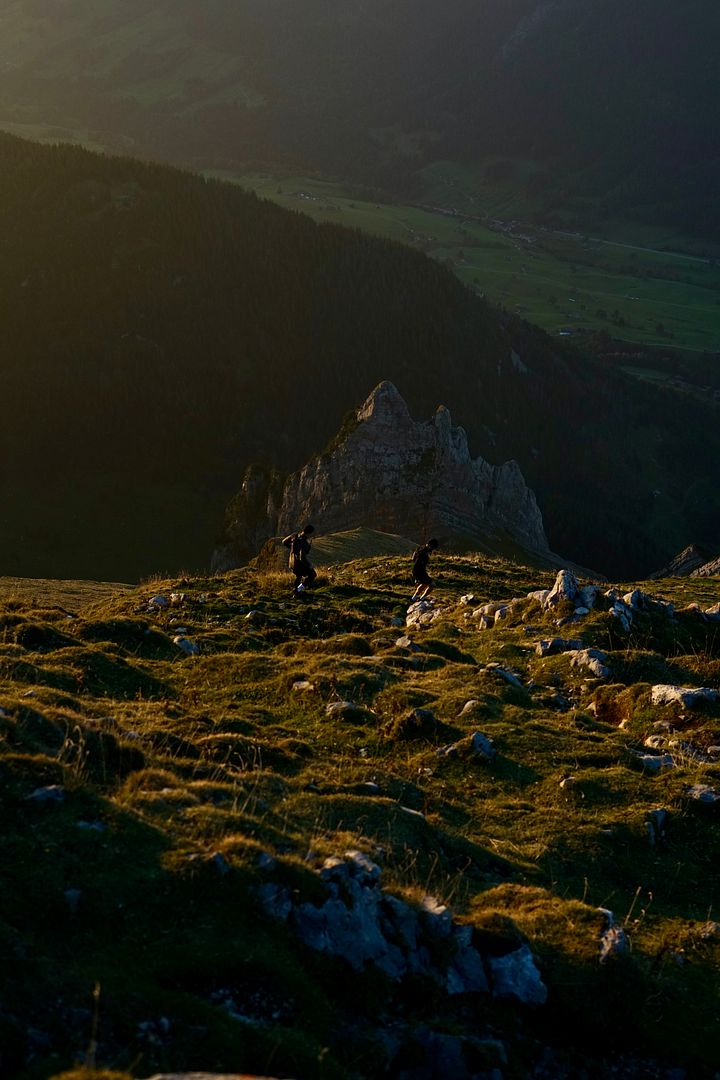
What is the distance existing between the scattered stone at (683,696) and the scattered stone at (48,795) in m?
13.4

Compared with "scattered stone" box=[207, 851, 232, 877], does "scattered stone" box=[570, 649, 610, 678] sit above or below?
below

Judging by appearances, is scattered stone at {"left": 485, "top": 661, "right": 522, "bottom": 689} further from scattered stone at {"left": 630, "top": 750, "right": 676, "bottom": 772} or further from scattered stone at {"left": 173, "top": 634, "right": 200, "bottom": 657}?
scattered stone at {"left": 173, "top": 634, "right": 200, "bottom": 657}

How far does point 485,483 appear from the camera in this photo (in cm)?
7106

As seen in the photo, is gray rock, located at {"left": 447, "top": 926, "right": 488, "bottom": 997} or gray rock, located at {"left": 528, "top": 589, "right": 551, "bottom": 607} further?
gray rock, located at {"left": 528, "top": 589, "right": 551, "bottom": 607}

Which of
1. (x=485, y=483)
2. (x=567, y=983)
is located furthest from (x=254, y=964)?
(x=485, y=483)

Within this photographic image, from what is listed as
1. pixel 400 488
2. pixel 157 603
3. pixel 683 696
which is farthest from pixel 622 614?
pixel 400 488

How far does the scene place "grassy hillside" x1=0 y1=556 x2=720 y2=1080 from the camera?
948 cm

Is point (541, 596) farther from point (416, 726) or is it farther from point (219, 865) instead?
point (219, 865)

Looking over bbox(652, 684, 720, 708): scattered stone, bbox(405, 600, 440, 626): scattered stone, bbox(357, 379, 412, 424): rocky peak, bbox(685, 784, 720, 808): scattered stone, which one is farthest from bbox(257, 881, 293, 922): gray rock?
bbox(357, 379, 412, 424): rocky peak

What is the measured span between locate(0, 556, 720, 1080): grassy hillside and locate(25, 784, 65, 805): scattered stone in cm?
5

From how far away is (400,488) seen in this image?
67625 millimetres

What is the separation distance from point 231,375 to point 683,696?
408 ft

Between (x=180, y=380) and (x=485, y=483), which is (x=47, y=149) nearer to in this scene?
(x=180, y=380)

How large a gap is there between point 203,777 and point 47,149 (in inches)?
6349
